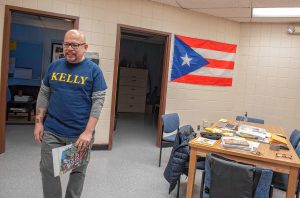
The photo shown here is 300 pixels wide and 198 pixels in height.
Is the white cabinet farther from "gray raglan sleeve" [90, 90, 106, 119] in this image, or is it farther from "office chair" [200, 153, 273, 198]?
"office chair" [200, 153, 273, 198]

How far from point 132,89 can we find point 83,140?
7265 mm

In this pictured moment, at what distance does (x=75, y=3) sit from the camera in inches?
160

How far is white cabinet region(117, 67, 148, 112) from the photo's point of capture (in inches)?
356

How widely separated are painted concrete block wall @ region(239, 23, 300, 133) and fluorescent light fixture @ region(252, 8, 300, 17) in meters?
0.60

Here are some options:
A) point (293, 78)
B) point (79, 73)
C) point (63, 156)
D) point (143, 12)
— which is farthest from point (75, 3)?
point (293, 78)

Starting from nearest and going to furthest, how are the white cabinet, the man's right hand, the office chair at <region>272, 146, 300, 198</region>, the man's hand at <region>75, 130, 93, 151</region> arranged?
the man's hand at <region>75, 130, 93, 151</region>
the man's right hand
the office chair at <region>272, 146, 300, 198</region>
the white cabinet

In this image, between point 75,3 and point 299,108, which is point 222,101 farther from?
point 75,3

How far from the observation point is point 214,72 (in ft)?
17.3

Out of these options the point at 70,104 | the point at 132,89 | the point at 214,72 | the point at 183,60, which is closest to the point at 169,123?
the point at 183,60

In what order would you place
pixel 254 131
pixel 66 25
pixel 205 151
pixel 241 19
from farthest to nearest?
pixel 66 25
pixel 241 19
pixel 254 131
pixel 205 151

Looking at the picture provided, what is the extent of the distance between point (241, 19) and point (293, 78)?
1548 millimetres

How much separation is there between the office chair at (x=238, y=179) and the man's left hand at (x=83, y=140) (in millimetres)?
927

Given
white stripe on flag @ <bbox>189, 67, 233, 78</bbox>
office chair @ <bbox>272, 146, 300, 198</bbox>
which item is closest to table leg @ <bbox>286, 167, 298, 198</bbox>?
office chair @ <bbox>272, 146, 300, 198</bbox>

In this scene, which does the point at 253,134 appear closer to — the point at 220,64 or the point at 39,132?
the point at 39,132
